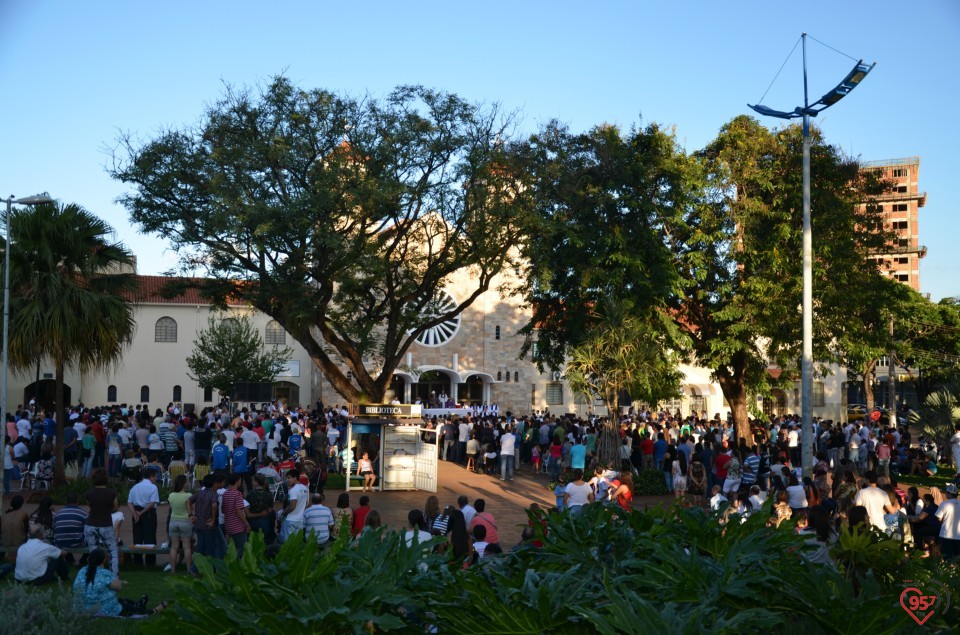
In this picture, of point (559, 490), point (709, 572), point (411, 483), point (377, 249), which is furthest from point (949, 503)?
point (377, 249)

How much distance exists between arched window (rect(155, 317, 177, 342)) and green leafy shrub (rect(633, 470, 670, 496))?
40.0 meters

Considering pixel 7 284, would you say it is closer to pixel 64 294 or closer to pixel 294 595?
pixel 64 294

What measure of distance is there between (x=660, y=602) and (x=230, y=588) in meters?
2.32

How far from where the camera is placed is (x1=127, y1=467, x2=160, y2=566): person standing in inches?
496

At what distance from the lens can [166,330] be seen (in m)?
54.9

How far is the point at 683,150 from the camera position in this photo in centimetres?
2717

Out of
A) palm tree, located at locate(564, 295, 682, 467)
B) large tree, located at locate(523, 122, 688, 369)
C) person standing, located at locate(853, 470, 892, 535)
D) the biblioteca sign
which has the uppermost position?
large tree, located at locate(523, 122, 688, 369)

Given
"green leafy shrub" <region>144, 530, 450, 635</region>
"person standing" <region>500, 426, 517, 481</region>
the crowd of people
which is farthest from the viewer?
"person standing" <region>500, 426, 517, 481</region>

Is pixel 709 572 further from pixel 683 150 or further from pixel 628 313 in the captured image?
pixel 683 150

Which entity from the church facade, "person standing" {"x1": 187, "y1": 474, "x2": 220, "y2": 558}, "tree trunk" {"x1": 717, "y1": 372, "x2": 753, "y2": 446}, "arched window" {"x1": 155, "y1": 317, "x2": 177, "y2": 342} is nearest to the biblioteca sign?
"person standing" {"x1": 187, "y1": 474, "x2": 220, "y2": 558}

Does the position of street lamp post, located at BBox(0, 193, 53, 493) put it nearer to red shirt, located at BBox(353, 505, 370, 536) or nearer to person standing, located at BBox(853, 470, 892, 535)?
red shirt, located at BBox(353, 505, 370, 536)

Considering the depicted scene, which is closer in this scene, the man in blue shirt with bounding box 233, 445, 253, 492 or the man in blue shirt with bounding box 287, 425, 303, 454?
the man in blue shirt with bounding box 233, 445, 253, 492

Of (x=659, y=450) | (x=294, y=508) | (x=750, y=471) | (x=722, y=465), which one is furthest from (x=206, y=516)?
(x=659, y=450)

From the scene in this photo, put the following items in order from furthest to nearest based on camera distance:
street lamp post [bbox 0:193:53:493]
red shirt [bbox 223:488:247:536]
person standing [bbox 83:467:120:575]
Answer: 1. street lamp post [bbox 0:193:53:493]
2. red shirt [bbox 223:488:247:536]
3. person standing [bbox 83:467:120:575]
